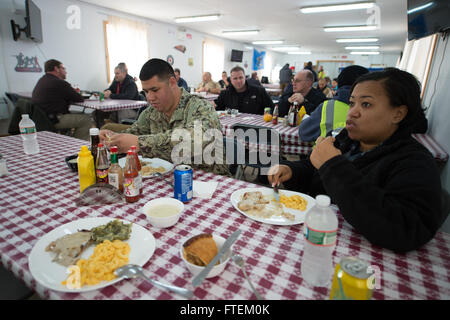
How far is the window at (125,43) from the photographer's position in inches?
288

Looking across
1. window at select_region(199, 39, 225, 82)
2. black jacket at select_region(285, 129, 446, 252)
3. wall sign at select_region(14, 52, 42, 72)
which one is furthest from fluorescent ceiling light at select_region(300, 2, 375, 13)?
wall sign at select_region(14, 52, 42, 72)

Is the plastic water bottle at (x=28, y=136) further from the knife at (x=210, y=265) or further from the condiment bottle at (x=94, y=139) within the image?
the knife at (x=210, y=265)

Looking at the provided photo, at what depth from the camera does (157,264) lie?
0.83 m

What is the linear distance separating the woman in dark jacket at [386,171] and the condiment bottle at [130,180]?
32.5 inches

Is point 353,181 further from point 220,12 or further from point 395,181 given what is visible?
point 220,12

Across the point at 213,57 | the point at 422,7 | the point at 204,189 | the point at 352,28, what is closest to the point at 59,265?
the point at 204,189

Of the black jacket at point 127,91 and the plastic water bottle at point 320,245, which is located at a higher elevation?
the black jacket at point 127,91

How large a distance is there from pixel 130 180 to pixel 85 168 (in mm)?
272

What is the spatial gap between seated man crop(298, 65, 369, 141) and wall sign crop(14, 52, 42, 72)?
6.38 meters

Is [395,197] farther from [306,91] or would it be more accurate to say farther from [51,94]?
[51,94]

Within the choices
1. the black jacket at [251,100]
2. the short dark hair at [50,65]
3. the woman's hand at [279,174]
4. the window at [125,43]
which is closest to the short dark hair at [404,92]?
the woman's hand at [279,174]

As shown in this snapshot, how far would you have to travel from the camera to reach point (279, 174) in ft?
4.90
